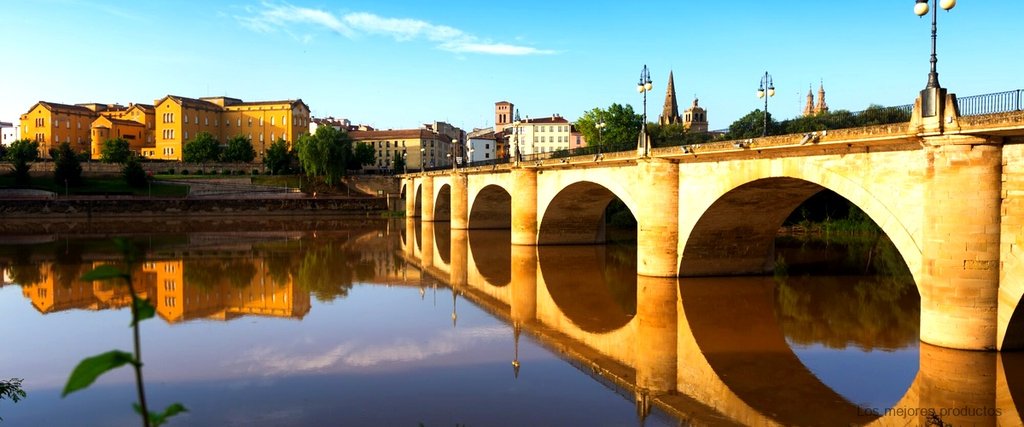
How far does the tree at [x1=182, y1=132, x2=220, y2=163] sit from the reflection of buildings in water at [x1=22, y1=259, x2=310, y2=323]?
76.8 meters

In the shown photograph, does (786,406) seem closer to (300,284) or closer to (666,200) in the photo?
(666,200)

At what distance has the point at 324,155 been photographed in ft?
266

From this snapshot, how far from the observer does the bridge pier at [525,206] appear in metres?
36.8

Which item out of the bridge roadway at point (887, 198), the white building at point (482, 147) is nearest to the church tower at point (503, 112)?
the white building at point (482, 147)

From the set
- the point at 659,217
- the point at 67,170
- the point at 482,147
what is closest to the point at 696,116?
the point at 482,147

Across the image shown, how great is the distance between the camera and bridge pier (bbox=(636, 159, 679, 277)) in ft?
78.8

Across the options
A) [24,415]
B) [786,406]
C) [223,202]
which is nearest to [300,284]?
[24,415]

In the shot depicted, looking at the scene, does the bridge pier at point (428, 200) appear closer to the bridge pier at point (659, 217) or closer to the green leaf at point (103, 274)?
the bridge pier at point (659, 217)

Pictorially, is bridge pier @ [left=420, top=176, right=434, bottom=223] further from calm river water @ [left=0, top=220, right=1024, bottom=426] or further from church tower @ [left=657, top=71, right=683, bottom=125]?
church tower @ [left=657, top=71, right=683, bottom=125]

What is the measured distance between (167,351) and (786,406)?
12.1 metres

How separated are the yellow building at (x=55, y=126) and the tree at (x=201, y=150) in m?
19.0

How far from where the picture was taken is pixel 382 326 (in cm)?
1870

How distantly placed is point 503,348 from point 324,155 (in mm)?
68788

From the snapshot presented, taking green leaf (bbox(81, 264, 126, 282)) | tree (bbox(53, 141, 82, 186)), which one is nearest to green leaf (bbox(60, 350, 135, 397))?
green leaf (bbox(81, 264, 126, 282))
